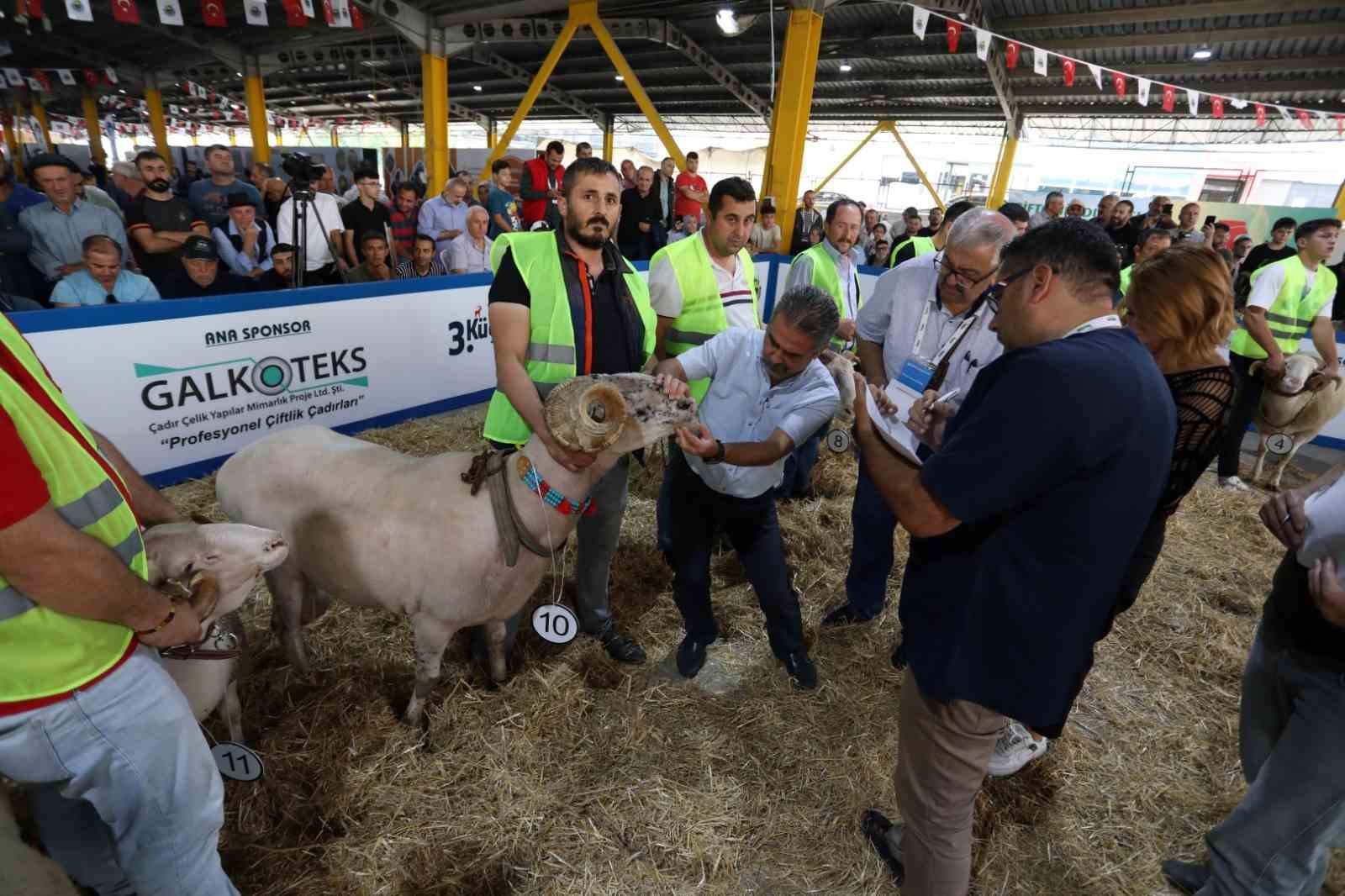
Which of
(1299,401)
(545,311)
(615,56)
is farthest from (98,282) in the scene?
(615,56)

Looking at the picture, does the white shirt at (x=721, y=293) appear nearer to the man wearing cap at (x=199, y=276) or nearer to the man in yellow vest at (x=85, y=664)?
the man in yellow vest at (x=85, y=664)

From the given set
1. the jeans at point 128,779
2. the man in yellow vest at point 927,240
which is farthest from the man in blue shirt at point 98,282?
the man in yellow vest at point 927,240

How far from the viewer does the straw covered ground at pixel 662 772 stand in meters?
2.37

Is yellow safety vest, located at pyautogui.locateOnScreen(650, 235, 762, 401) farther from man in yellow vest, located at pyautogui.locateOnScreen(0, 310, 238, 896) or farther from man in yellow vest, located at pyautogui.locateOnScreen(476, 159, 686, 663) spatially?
Answer: man in yellow vest, located at pyautogui.locateOnScreen(0, 310, 238, 896)

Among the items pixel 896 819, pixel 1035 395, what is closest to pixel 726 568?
pixel 896 819

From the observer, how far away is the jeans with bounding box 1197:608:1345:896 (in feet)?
5.65

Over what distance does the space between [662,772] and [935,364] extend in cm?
217

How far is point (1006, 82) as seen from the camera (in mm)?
17219

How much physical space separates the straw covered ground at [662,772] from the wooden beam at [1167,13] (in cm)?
1231

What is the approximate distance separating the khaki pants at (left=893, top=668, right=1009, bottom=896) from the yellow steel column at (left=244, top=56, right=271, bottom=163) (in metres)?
21.9

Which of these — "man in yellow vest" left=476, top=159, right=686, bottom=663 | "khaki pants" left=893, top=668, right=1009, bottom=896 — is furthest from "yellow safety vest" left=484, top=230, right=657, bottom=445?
"khaki pants" left=893, top=668, right=1009, bottom=896

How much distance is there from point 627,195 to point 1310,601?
962 centimetres

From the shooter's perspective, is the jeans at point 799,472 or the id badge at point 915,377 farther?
the jeans at point 799,472

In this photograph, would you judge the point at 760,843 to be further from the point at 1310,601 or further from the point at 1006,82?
the point at 1006,82
